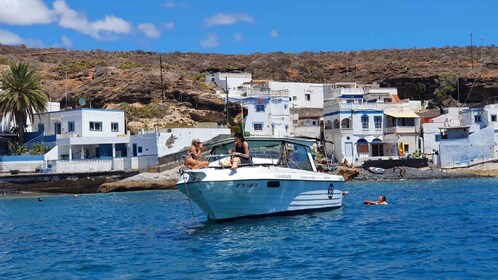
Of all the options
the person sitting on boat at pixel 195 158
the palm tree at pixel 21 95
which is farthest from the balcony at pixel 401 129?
the person sitting on boat at pixel 195 158

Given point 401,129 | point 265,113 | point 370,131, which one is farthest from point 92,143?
point 401,129

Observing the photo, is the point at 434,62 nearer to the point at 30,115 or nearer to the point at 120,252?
the point at 30,115

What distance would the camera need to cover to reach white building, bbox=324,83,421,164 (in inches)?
2840

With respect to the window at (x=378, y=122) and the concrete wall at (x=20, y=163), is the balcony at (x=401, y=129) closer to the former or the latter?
the window at (x=378, y=122)

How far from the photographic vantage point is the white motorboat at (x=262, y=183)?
958 inches

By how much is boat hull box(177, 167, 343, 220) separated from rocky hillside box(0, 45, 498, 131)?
4580 centimetres

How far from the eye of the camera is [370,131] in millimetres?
73125

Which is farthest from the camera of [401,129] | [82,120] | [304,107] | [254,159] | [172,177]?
[304,107]

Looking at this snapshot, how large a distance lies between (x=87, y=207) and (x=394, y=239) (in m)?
24.4

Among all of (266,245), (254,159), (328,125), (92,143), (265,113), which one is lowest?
(266,245)

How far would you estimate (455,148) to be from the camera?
222ft

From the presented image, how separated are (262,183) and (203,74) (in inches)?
3077

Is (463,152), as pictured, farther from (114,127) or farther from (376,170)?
(114,127)

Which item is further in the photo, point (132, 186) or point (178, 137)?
point (178, 137)
